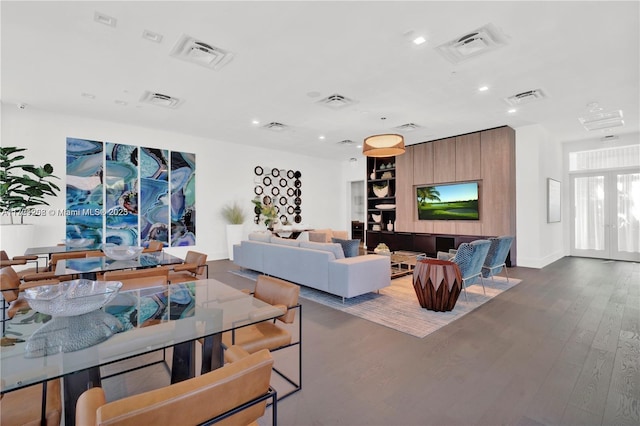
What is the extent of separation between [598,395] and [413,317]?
168 cm

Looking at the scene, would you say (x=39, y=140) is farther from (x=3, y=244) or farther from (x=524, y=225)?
(x=524, y=225)

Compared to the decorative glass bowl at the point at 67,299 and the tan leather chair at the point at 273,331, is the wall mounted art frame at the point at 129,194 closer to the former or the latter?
the decorative glass bowl at the point at 67,299

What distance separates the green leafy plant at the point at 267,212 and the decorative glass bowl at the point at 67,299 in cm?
673

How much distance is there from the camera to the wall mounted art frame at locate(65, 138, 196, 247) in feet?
19.7

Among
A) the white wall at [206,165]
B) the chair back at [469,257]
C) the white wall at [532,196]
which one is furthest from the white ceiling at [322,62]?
the chair back at [469,257]

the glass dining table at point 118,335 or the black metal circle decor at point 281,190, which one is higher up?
the black metal circle decor at point 281,190

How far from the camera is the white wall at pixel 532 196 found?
6.49 meters

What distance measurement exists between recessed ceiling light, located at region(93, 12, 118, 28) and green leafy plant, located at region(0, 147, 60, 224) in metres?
3.25

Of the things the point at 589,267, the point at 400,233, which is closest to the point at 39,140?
the point at 400,233

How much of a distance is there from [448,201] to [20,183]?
8.50 meters

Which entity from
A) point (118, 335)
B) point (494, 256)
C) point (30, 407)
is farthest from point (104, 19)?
point (494, 256)

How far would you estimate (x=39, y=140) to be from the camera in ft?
18.5

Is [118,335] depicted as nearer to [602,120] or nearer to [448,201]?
[448,201]

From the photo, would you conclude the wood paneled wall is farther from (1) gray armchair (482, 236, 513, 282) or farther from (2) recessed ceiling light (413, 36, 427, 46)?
(2) recessed ceiling light (413, 36, 427, 46)
